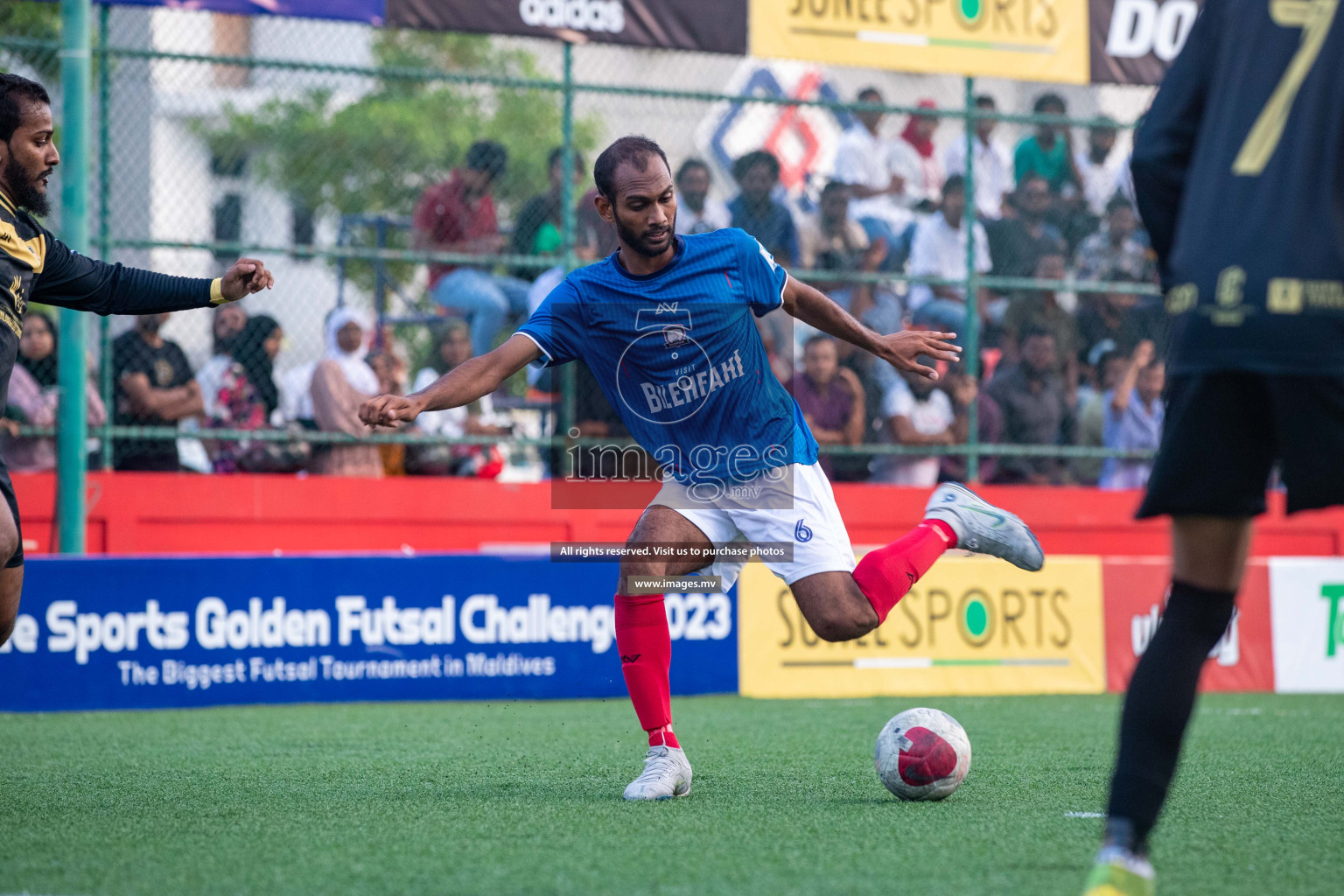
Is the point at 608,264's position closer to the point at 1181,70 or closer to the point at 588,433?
the point at 1181,70

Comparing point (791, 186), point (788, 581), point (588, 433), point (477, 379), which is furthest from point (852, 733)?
point (791, 186)

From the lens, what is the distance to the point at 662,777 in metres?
4.95

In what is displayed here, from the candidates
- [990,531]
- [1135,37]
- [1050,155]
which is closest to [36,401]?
[990,531]

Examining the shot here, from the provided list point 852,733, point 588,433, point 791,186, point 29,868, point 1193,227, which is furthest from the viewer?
point 791,186

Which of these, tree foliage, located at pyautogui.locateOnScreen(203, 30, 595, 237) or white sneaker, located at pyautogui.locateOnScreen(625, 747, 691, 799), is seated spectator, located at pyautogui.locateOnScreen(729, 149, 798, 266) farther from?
tree foliage, located at pyautogui.locateOnScreen(203, 30, 595, 237)

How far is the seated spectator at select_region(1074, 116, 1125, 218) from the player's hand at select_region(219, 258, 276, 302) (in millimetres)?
8849

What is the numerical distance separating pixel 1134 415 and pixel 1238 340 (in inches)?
376

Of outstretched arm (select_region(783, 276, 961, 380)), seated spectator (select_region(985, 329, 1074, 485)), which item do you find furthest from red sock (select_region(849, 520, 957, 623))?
seated spectator (select_region(985, 329, 1074, 485))

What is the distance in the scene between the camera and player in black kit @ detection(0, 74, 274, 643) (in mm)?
4852

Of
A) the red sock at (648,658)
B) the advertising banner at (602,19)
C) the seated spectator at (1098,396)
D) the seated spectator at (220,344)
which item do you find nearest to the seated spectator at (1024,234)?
the seated spectator at (1098,396)

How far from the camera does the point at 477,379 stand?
468 cm

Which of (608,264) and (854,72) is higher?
(854,72)

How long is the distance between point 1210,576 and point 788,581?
2.28m

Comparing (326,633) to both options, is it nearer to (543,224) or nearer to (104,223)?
(104,223)
